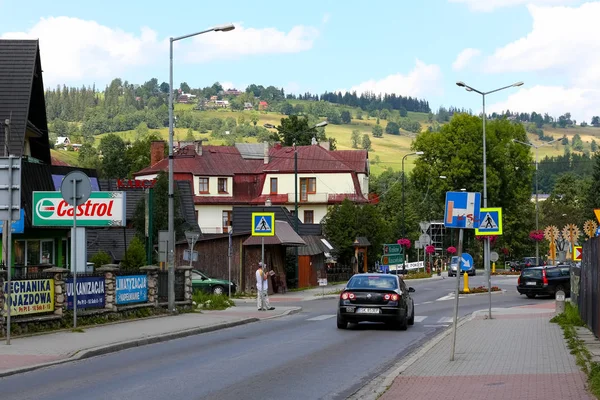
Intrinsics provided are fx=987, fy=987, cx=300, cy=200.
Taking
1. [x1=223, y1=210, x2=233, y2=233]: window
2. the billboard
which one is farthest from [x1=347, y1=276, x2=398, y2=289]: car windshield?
[x1=223, y1=210, x2=233, y2=233]: window

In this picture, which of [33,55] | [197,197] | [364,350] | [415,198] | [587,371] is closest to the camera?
[587,371]

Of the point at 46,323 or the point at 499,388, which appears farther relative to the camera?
the point at 46,323

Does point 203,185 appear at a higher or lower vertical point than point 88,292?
higher

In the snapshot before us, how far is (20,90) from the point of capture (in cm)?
3697

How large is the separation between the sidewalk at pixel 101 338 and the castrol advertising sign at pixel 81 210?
157 inches

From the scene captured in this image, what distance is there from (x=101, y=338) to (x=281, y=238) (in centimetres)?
2679

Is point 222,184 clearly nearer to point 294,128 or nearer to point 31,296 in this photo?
point 294,128

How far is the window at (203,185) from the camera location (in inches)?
3546

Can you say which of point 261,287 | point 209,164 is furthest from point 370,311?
point 209,164

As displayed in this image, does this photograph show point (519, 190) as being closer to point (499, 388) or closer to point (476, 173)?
point (476, 173)

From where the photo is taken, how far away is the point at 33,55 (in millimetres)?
38000

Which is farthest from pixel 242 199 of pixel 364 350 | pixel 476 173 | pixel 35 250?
pixel 364 350

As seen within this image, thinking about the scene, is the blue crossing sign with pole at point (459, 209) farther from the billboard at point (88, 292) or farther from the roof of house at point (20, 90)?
the roof of house at point (20, 90)

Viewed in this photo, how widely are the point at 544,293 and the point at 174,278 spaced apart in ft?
70.3
